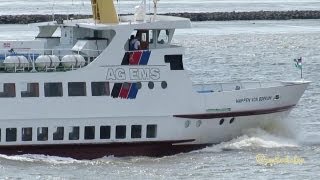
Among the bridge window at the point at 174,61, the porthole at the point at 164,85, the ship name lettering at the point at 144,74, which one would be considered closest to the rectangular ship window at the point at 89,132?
the ship name lettering at the point at 144,74

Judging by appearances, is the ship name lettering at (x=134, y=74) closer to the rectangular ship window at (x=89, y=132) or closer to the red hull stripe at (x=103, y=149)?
the rectangular ship window at (x=89, y=132)

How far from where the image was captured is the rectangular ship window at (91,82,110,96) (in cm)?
4319

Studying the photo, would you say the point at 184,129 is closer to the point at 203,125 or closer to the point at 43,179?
the point at 203,125

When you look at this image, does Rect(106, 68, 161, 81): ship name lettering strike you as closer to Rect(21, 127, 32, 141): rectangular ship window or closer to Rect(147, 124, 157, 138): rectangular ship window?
Rect(147, 124, 157, 138): rectangular ship window

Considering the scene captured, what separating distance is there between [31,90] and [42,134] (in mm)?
1463

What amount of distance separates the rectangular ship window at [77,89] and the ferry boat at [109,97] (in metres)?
0.03

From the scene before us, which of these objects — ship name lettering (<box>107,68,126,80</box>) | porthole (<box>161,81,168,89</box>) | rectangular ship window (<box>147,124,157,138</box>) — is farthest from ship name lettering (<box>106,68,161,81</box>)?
rectangular ship window (<box>147,124,157,138</box>)

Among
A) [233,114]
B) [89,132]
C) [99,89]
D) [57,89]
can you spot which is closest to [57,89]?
[57,89]

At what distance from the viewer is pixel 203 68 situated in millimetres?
78688

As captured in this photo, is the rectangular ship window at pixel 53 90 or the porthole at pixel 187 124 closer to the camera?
the rectangular ship window at pixel 53 90

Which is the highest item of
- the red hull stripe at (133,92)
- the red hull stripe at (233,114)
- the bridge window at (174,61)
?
the bridge window at (174,61)

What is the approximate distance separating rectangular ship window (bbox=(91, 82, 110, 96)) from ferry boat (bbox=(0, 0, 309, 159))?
33 millimetres

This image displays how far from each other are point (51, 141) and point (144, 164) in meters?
3.16

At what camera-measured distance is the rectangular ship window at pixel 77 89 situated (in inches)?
1689
